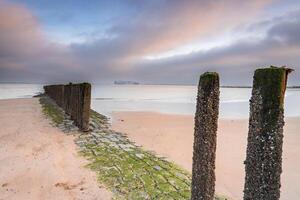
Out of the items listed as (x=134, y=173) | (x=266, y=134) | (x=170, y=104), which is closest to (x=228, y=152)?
(x=134, y=173)

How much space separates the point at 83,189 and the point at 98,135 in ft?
23.0

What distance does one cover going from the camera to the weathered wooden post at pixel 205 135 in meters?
5.19

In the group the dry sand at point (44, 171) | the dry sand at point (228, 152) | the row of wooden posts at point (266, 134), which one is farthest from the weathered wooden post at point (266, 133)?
the dry sand at point (228, 152)

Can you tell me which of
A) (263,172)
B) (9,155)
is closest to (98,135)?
(9,155)

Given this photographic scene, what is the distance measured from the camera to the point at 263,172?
3816 mm

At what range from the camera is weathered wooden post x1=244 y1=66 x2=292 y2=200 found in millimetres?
3703

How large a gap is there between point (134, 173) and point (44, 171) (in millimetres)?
2465

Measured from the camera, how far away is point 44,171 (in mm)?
8766

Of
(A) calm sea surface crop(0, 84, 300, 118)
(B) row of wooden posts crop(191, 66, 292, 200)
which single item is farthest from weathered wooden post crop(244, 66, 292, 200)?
(A) calm sea surface crop(0, 84, 300, 118)

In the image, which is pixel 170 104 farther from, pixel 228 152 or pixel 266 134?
pixel 266 134

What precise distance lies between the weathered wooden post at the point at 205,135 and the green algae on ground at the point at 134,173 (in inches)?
58.3

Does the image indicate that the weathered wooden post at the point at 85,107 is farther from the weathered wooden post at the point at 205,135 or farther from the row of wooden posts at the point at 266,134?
the row of wooden posts at the point at 266,134

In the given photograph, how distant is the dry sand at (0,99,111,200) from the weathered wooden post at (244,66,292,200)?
3.81m

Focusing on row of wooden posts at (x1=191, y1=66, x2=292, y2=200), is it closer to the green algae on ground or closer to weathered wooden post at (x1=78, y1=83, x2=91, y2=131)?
the green algae on ground
